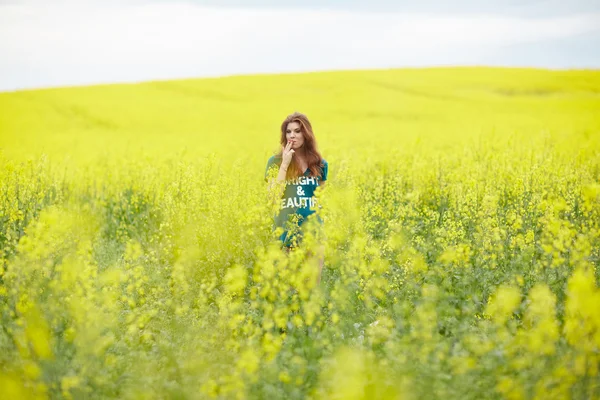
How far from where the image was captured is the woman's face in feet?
14.9

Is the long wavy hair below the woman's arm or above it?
above

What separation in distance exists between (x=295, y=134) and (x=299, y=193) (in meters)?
0.48

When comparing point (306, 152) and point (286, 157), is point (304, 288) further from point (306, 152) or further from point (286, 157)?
point (306, 152)

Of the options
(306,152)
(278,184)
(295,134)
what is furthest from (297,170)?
Result: (278,184)

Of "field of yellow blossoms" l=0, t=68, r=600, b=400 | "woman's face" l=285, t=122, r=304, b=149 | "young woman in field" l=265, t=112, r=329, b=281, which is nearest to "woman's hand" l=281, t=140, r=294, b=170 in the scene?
"young woman in field" l=265, t=112, r=329, b=281

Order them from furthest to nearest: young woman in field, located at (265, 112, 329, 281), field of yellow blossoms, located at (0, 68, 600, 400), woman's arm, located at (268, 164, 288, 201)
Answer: young woman in field, located at (265, 112, 329, 281) < woman's arm, located at (268, 164, 288, 201) < field of yellow blossoms, located at (0, 68, 600, 400)

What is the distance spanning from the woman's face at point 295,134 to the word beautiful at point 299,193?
0.29 meters

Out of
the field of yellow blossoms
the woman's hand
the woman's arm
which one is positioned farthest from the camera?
the woman's hand

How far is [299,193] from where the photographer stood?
14.8ft

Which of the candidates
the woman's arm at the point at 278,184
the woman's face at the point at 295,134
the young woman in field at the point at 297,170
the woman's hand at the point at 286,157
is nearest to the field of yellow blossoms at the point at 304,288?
the woman's arm at the point at 278,184

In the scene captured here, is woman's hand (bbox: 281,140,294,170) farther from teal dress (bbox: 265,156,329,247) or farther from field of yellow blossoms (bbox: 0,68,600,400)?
field of yellow blossoms (bbox: 0,68,600,400)

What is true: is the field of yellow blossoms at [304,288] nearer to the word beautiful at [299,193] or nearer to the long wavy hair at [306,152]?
the word beautiful at [299,193]

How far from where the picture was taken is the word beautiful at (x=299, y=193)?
448 cm

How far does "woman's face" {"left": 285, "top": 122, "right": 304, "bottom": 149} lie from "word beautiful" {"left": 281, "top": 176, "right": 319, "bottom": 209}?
288 millimetres
